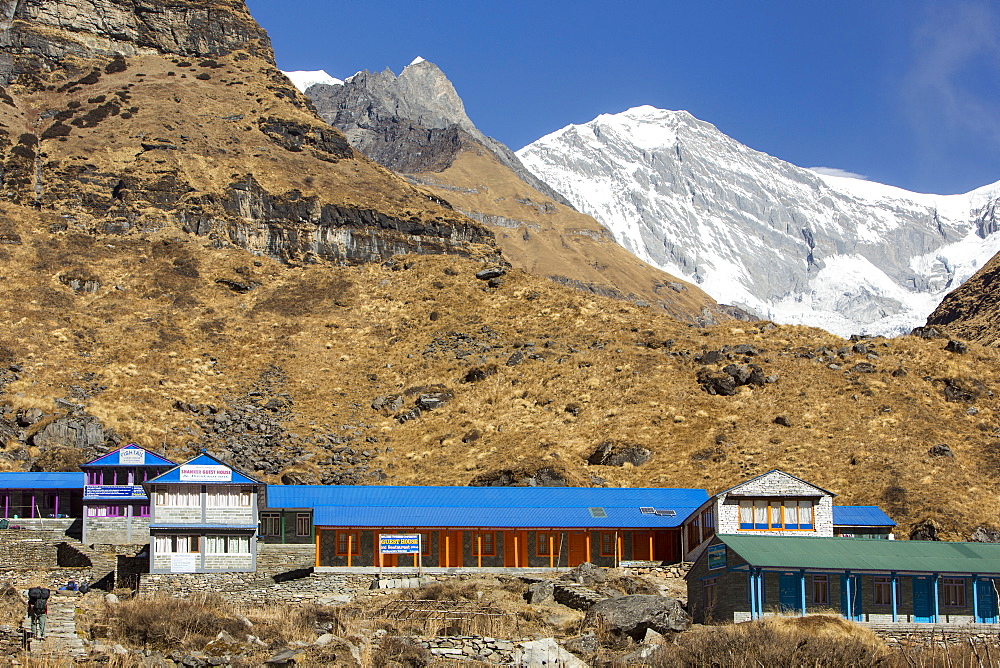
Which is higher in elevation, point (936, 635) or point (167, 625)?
point (167, 625)

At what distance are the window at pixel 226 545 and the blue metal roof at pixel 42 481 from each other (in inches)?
572

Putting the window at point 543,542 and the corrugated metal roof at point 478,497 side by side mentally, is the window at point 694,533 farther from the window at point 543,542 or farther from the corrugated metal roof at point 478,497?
the window at point 543,542

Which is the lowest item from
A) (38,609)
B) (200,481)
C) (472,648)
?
(472,648)

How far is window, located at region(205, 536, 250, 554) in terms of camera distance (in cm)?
4978

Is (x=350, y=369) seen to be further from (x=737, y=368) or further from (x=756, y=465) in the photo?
(x=756, y=465)

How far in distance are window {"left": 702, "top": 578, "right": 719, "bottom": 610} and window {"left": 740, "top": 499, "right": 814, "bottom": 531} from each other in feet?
27.5

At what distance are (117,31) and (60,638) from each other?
456 feet

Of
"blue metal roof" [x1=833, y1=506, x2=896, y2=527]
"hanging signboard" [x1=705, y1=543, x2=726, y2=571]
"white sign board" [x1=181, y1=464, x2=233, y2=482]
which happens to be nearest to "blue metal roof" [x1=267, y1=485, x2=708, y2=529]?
"white sign board" [x1=181, y1=464, x2=233, y2=482]

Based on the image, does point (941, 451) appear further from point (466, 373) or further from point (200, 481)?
point (200, 481)

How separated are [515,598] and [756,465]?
31645 mm

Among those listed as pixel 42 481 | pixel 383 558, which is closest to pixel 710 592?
pixel 383 558

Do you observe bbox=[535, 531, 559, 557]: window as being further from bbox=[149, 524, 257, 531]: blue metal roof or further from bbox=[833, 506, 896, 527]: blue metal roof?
bbox=[833, 506, 896, 527]: blue metal roof

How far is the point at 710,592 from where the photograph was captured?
4356 cm

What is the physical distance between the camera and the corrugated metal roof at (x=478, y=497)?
186 ft
